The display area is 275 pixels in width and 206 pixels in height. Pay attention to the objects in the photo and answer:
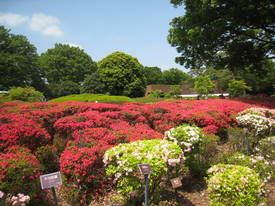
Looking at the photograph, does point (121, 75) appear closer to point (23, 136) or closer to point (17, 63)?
point (17, 63)

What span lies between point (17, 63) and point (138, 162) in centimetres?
4142

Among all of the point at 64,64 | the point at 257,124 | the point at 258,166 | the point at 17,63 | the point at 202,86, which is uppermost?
the point at 64,64

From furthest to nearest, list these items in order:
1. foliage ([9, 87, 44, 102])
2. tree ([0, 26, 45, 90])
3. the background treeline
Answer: tree ([0, 26, 45, 90]), the background treeline, foliage ([9, 87, 44, 102])

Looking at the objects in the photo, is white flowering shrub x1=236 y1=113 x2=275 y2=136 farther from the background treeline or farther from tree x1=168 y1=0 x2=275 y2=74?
the background treeline

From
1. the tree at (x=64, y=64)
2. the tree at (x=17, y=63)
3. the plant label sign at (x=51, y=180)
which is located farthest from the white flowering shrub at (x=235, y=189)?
the tree at (x=64, y=64)

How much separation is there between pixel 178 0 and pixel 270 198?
41.7ft

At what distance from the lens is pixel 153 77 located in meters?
71.5

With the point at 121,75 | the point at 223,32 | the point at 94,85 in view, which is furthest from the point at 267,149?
the point at 94,85

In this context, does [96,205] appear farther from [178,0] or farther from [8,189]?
[178,0]

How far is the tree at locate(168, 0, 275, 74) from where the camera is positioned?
10648mm

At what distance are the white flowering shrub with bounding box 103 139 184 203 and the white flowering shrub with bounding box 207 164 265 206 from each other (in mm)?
651

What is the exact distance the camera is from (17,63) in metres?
36.1

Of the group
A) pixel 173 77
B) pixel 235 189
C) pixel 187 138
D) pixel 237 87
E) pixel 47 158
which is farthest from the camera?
pixel 173 77

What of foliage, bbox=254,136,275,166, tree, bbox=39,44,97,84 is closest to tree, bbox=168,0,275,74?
foliage, bbox=254,136,275,166
